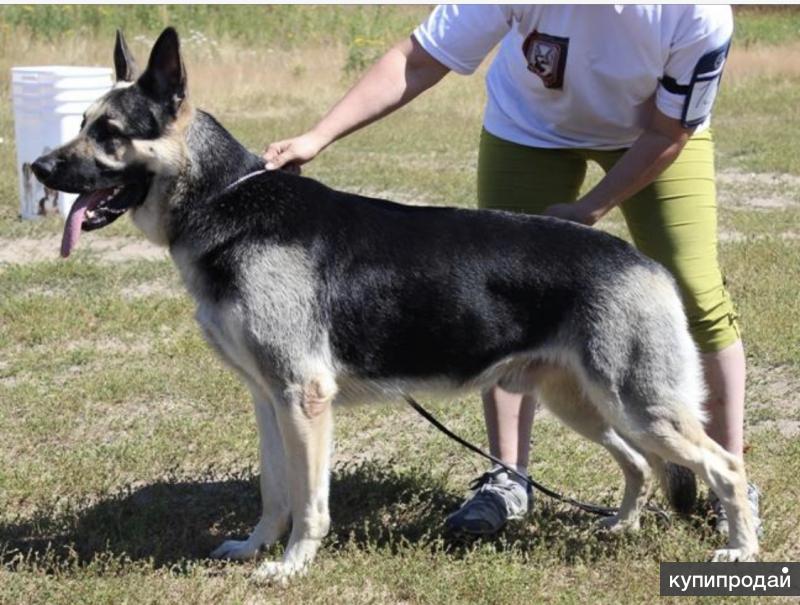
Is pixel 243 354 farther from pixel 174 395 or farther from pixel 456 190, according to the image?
pixel 456 190

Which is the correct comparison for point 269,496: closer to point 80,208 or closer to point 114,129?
point 80,208

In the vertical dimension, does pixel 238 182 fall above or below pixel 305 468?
above

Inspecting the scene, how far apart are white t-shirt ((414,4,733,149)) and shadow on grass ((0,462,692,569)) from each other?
1.58 meters

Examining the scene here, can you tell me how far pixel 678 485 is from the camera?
15.3ft

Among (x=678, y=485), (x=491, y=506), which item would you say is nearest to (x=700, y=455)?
(x=678, y=485)

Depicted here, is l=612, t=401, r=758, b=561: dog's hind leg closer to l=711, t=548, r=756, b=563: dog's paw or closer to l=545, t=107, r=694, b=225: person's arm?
l=711, t=548, r=756, b=563: dog's paw

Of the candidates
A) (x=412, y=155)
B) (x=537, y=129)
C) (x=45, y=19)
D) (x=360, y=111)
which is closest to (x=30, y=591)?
(x=360, y=111)

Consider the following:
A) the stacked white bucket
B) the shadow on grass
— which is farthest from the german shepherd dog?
the stacked white bucket

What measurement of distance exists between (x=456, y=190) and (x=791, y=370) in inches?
228

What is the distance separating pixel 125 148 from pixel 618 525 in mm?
2414

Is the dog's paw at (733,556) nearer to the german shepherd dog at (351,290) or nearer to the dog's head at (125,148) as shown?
the german shepherd dog at (351,290)

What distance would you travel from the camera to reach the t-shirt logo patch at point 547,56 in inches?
173

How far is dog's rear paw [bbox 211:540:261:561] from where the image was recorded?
14.9ft

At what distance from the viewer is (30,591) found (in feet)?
13.7
